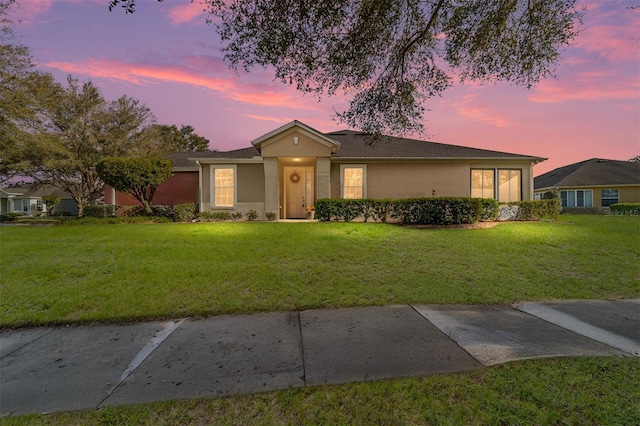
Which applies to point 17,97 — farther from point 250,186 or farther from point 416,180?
point 416,180

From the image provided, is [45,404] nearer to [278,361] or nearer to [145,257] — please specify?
[278,361]

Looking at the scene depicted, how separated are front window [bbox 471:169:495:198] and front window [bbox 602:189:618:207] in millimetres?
18191

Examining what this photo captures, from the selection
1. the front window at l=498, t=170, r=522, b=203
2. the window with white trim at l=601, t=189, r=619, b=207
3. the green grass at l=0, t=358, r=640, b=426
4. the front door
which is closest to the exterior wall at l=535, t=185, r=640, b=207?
the window with white trim at l=601, t=189, r=619, b=207

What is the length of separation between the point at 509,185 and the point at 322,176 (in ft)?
34.3

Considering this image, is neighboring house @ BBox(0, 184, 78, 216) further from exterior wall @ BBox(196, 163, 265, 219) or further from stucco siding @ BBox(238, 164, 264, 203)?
stucco siding @ BBox(238, 164, 264, 203)

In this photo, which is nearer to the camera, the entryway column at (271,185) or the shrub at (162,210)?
the entryway column at (271,185)

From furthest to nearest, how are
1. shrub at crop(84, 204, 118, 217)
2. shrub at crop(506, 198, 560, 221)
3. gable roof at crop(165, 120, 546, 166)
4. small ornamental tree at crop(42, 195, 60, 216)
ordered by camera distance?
small ornamental tree at crop(42, 195, 60, 216) < shrub at crop(84, 204, 118, 217) < gable roof at crop(165, 120, 546, 166) < shrub at crop(506, 198, 560, 221)

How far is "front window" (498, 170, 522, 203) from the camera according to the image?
633 inches

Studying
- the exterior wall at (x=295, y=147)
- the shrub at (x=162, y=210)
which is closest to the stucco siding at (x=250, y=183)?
the exterior wall at (x=295, y=147)

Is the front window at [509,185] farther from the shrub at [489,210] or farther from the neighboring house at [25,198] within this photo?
the neighboring house at [25,198]

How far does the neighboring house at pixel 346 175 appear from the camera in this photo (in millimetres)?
14586

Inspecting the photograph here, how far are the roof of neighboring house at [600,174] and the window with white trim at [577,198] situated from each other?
0.80 m

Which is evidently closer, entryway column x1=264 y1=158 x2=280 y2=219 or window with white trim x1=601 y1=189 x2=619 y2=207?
entryway column x1=264 y1=158 x2=280 y2=219

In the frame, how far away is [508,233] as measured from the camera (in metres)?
10.3
